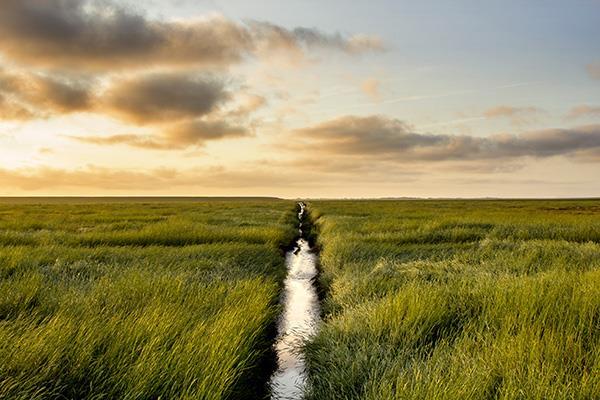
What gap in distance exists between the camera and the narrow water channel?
6133mm

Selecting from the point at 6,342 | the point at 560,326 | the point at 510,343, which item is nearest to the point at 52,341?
the point at 6,342

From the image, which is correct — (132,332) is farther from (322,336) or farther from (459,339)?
(459,339)

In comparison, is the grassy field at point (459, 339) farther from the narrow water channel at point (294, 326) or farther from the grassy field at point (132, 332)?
the grassy field at point (132, 332)

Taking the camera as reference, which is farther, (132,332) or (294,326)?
(294,326)

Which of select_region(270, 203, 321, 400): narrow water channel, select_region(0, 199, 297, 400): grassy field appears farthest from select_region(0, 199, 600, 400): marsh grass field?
select_region(270, 203, 321, 400): narrow water channel

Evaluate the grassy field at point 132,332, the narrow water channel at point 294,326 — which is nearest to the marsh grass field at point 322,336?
the grassy field at point 132,332

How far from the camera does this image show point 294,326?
8.81m

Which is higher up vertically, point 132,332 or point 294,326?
point 132,332

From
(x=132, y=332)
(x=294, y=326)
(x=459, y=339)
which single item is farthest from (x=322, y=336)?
(x=132, y=332)

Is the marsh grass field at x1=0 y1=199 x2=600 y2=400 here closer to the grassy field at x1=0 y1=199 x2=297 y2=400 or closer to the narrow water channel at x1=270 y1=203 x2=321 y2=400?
the grassy field at x1=0 y1=199 x2=297 y2=400

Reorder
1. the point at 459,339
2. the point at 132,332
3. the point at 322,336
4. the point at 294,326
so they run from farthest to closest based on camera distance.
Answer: the point at 294,326 → the point at 322,336 → the point at 459,339 → the point at 132,332

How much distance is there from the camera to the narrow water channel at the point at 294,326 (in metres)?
6.13

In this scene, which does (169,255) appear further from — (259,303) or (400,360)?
(400,360)

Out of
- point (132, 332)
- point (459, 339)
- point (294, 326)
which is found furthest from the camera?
point (294, 326)
